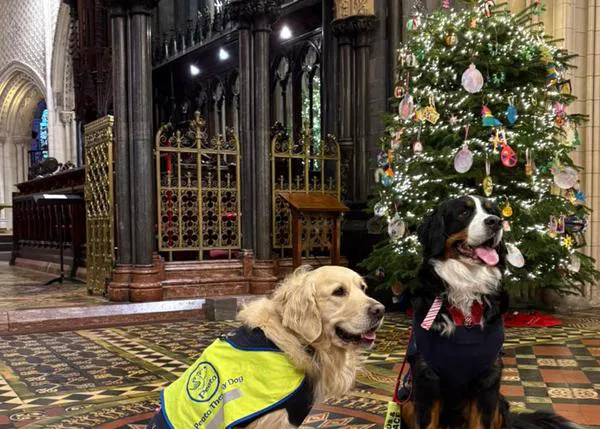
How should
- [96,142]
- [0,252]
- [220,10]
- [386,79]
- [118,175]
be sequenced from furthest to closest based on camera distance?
[0,252], [220,10], [386,79], [96,142], [118,175]

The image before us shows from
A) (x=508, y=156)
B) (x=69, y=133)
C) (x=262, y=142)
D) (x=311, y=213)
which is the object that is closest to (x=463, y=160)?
(x=508, y=156)

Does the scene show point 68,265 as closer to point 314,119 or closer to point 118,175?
point 118,175

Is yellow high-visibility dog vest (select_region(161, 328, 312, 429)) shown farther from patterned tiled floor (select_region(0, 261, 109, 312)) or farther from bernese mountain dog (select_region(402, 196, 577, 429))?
patterned tiled floor (select_region(0, 261, 109, 312))

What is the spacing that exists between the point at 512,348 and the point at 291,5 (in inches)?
302

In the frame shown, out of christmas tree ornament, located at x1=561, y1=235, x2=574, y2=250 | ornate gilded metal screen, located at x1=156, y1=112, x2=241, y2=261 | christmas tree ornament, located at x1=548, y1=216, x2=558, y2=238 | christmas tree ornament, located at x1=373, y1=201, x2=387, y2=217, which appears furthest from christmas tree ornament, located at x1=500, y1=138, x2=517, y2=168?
ornate gilded metal screen, located at x1=156, y1=112, x2=241, y2=261

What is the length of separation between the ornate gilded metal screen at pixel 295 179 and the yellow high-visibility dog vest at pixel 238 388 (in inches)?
233

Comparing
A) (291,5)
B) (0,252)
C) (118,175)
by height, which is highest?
(291,5)

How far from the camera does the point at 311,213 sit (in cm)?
801

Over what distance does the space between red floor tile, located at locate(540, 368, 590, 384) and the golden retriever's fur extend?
248cm

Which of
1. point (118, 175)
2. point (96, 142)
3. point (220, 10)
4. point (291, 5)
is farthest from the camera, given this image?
point (220, 10)

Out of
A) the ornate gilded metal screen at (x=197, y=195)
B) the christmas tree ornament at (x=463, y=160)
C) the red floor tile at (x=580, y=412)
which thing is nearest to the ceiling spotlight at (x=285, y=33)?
the ornate gilded metal screen at (x=197, y=195)

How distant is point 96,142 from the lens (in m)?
8.12

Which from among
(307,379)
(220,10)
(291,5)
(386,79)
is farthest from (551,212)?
(220,10)

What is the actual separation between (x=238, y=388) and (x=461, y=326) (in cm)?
99
